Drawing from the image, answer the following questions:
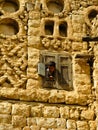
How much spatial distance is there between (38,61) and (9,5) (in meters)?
1.45

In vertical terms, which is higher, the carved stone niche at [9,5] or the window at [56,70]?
the carved stone niche at [9,5]

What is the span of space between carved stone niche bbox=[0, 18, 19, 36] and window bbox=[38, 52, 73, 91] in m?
0.76

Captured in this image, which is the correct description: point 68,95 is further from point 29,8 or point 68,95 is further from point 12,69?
point 29,8

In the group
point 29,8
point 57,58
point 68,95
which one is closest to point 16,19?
point 29,8

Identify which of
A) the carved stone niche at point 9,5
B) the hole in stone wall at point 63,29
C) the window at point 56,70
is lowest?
the window at point 56,70

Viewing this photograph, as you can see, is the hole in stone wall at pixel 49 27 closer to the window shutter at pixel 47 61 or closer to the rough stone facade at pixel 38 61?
the rough stone facade at pixel 38 61

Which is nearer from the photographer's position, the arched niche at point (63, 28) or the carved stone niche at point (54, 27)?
the carved stone niche at point (54, 27)

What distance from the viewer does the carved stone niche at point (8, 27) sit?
29.1ft

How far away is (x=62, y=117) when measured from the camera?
801 cm

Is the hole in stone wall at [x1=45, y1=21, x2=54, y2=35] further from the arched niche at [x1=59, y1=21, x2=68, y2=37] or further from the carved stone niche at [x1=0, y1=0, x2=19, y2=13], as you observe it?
the carved stone niche at [x1=0, y1=0, x2=19, y2=13]

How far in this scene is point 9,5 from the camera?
30.3 feet

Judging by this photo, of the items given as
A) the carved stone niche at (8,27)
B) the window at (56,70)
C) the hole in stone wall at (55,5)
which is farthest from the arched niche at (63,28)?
the carved stone niche at (8,27)

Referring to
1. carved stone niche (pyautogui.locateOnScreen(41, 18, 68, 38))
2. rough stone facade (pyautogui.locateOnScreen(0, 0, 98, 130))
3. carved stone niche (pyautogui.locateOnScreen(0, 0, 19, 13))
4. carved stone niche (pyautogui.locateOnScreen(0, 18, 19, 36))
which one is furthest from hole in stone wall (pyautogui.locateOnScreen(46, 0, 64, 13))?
carved stone niche (pyautogui.locateOnScreen(0, 18, 19, 36))

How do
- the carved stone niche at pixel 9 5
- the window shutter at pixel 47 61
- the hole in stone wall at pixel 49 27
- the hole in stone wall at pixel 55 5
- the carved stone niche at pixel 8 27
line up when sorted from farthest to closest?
the hole in stone wall at pixel 55 5 → the carved stone niche at pixel 9 5 → the hole in stone wall at pixel 49 27 → the carved stone niche at pixel 8 27 → the window shutter at pixel 47 61
